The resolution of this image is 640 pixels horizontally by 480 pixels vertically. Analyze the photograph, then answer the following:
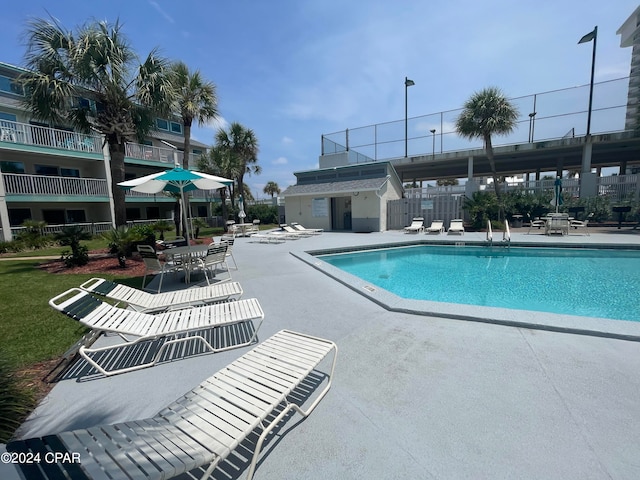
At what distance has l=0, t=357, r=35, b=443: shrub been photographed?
236 centimetres

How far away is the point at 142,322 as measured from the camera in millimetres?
3852

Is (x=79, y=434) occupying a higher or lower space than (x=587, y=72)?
lower

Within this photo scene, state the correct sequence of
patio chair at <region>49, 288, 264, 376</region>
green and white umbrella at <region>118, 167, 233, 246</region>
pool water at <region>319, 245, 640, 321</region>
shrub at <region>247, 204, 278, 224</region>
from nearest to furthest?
patio chair at <region>49, 288, 264, 376</region>
pool water at <region>319, 245, 640, 321</region>
green and white umbrella at <region>118, 167, 233, 246</region>
shrub at <region>247, 204, 278, 224</region>

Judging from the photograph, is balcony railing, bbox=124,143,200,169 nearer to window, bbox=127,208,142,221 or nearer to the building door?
window, bbox=127,208,142,221

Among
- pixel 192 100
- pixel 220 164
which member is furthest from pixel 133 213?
pixel 192 100

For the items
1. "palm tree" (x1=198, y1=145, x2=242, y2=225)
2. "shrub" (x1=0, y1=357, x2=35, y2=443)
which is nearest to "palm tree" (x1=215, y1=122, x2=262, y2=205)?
"palm tree" (x1=198, y1=145, x2=242, y2=225)

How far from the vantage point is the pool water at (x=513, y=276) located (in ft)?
20.7

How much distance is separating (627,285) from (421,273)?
16.8 feet

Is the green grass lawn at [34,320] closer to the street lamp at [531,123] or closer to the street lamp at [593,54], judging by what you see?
the street lamp at [531,123]

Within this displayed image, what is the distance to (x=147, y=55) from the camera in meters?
10.4

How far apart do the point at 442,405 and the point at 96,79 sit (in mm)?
13160

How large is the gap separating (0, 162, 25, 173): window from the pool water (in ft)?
66.3

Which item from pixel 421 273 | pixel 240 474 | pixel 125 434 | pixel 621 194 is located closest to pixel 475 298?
pixel 421 273

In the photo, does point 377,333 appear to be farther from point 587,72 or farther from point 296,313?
point 587,72
